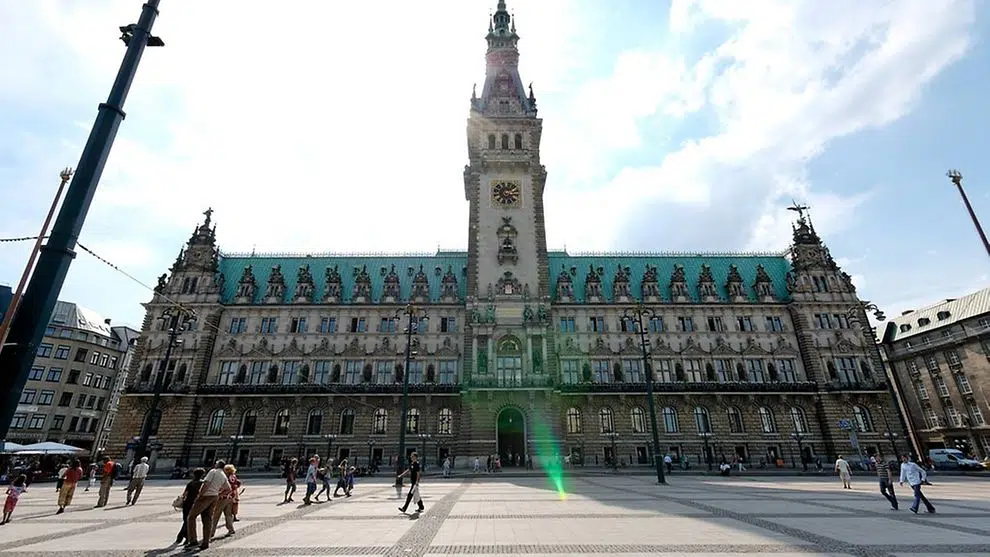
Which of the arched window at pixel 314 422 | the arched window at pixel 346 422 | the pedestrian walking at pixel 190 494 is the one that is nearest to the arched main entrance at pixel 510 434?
the arched window at pixel 346 422

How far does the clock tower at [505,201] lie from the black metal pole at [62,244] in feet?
137

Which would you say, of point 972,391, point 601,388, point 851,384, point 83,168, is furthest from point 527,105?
point 972,391

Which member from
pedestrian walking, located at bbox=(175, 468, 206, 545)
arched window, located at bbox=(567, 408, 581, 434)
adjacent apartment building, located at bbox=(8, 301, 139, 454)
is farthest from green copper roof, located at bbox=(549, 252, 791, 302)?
adjacent apartment building, located at bbox=(8, 301, 139, 454)

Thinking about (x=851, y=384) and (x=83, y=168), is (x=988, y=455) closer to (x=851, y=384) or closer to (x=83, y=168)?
(x=851, y=384)

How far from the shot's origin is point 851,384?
4881cm

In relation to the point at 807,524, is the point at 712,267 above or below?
above

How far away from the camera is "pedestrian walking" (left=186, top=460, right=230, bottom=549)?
35.5 feet

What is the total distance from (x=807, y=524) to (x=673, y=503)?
5829 mm

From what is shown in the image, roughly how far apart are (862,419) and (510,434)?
124 feet

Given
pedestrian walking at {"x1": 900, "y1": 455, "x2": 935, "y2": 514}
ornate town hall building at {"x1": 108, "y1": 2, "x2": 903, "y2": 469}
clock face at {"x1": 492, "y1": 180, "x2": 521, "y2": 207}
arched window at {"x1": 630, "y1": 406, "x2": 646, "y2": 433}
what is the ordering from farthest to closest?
clock face at {"x1": 492, "y1": 180, "x2": 521, "y2": 207} < arched window at {"x1": 630, "y1": 406, "x2": 646, "y2": 433} < ornate town hall building at {"x1": 108, "y1": 2, "x2": 903, "y2": 469} < pedestrian walking at {"x1": 900, "y1": 455, "x2": 935, "y2": 514}

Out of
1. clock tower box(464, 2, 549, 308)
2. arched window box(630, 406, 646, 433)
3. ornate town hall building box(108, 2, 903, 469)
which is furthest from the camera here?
clock tower box(464, 2, 549, 308)

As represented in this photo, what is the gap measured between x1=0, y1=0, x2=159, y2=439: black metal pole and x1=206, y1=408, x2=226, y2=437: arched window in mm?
46134

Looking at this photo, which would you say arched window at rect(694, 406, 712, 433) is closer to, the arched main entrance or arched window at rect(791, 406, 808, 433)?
arched window at rect(791, 406, 808, 433)

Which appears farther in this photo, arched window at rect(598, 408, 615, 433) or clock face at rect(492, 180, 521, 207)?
clock face at rect(492, 180, 521, 207)
